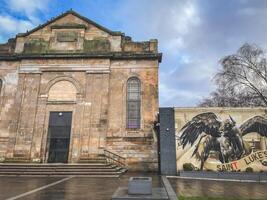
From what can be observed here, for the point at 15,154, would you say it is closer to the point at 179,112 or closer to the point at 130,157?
the point at 130,157

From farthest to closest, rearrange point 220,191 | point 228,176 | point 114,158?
point 114,158
point 228,176
point 220,191

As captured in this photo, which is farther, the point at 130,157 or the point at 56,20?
the point at 56,20

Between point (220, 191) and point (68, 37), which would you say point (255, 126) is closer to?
point (220, 191)

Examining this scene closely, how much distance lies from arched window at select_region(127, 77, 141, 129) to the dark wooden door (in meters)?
4.78

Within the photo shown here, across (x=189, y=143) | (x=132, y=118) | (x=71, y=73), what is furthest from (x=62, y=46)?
(x=189, y=143)

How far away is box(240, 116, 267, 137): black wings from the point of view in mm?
17766

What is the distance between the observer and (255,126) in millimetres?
17828

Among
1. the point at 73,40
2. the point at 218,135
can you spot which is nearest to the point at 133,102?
the point at 218,135

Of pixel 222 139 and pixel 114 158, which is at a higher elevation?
pixel 222 139

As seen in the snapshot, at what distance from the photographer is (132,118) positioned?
21.8 metres

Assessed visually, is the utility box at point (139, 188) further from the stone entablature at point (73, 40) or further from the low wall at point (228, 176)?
the stone entablature at point (73, 40)

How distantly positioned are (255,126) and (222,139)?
2333 millimetres

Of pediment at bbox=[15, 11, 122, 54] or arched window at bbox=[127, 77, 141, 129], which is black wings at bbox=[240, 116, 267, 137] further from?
pediment at bbox=[15, 11, 122, 54]

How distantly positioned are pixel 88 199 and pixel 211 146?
11.1 metres
